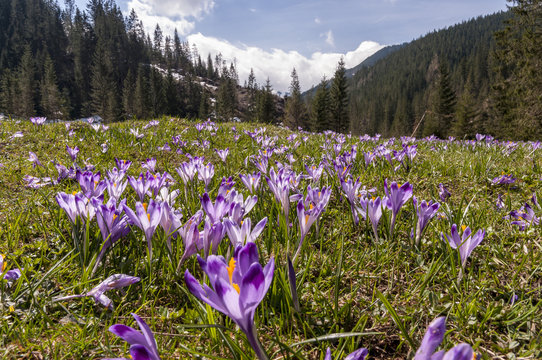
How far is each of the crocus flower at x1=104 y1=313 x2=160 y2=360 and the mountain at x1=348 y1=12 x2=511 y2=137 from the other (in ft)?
156

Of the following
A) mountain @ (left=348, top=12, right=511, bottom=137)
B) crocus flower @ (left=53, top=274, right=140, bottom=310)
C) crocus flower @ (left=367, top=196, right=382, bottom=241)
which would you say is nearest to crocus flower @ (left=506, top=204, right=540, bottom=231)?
crocus flower @ (left=367, top=196, right=382, bottom=241)

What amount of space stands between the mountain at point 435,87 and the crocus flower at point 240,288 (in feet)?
155

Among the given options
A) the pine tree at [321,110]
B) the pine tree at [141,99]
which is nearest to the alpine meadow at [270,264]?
the pine tree at [321,110]

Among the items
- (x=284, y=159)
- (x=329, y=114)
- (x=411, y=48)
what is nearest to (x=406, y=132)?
(x=329, y=114)

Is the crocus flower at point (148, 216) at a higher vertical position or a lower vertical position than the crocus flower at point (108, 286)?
higher

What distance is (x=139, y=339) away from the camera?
2.38 feet

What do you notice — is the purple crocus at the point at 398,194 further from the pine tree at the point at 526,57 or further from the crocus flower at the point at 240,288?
the pine tree at the point at 526,57

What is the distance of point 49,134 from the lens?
5.60 meters

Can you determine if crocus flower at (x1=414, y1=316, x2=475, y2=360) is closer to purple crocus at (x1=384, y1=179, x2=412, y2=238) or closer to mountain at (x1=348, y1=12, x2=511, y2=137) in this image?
purple crocus at (x1=384, y1=179, x2=412, y2=238)

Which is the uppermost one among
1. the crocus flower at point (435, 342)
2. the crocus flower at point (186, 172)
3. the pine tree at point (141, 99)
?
the pine tree at point (141, 99)

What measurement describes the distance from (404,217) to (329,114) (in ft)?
177

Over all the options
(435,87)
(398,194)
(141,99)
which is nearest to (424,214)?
(398,194)

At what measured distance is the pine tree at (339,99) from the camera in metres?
49.8

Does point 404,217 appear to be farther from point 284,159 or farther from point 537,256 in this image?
point 284,159
